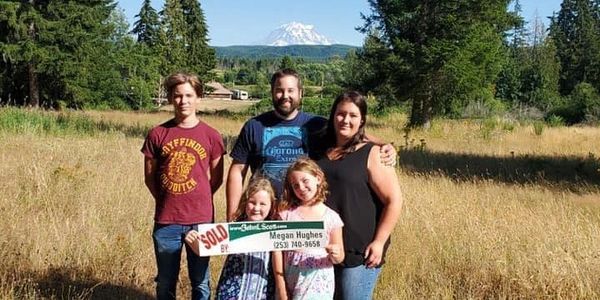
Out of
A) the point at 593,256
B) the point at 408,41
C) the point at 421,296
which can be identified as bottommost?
the point at 421,296

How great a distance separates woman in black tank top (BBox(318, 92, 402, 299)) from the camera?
3.01 metres

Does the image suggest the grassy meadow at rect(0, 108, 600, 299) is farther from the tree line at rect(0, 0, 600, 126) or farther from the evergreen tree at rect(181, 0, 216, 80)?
the evergreen tree at rect(181, 0, 216, 80)

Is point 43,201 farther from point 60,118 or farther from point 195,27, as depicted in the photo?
point 195,27

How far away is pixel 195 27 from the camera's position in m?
58.3

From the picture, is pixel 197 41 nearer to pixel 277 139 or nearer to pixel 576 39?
pixel 576 39

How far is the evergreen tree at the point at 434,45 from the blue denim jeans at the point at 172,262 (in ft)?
66.4

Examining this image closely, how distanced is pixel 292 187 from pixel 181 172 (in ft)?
2.89

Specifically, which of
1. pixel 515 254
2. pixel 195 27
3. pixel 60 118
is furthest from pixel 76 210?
pixel 195 27

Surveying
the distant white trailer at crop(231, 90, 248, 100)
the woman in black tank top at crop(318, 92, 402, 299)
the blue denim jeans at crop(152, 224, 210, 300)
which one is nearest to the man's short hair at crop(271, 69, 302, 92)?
the woman in black tank top at crop(318, 92, 402, 299)

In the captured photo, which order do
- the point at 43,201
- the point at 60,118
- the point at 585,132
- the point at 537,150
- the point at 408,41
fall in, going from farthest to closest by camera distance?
the point at 408,41 < the point at 585,132 < the point at 60,118 < the point at 537,150 < the point at 43,201

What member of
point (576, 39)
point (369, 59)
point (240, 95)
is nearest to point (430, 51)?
point (369, 59)

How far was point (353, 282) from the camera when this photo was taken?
3045mm

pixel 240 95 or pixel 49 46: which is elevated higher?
pixel 49 46

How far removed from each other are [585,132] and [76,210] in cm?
2060
